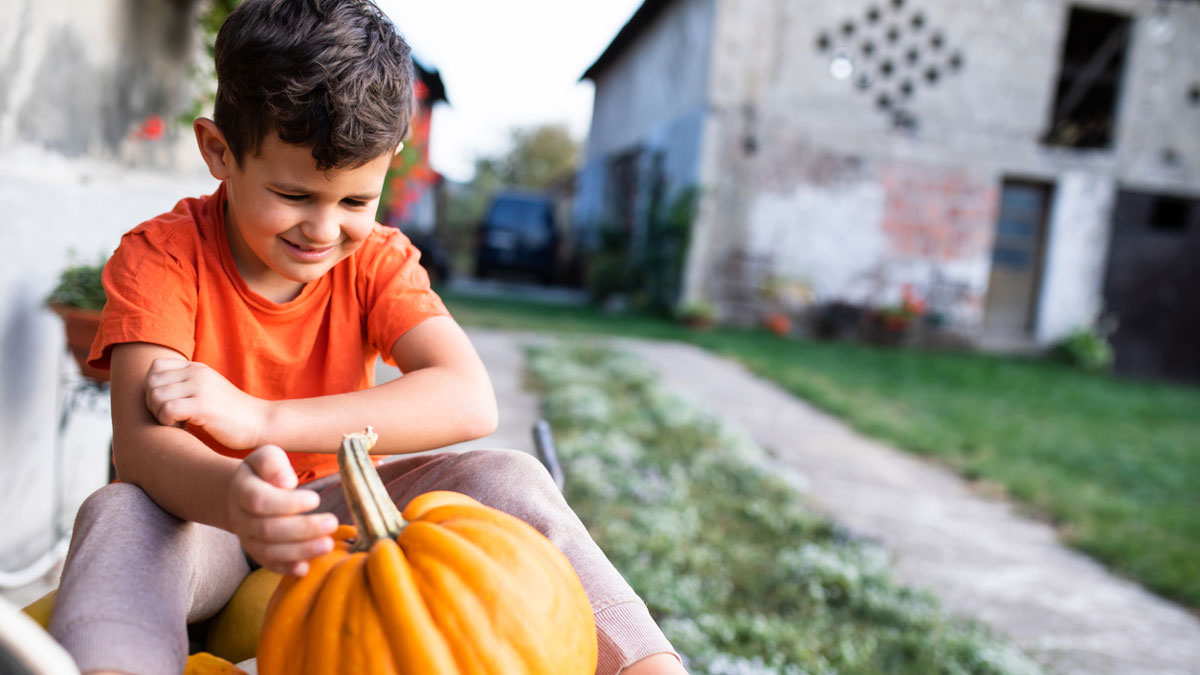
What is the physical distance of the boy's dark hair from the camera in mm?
1154

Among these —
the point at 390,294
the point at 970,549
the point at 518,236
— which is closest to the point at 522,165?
the point at 518,236

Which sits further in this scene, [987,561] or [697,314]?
[697,314]

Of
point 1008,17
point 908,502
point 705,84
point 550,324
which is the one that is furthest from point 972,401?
point 1008,17

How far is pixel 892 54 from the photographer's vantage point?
10188mm

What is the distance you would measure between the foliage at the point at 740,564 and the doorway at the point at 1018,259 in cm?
792

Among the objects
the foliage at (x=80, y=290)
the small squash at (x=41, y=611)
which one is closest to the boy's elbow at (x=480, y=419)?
the small squash at (x=41, y=611)

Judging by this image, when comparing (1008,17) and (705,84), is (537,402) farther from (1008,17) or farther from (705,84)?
(1008,17)

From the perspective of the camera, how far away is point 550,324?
342 inches

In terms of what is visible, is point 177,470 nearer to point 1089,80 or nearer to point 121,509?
point 121,509

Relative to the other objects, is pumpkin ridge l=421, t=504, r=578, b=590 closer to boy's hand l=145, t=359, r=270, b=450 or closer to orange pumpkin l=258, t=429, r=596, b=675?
orange pumpkin l=258, t=429, r=596, b=675

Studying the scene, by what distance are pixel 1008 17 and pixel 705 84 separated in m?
3.84

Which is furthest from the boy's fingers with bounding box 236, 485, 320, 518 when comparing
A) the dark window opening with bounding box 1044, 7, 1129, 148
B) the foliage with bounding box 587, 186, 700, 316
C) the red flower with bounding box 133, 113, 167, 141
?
the dark window opening with bounding box 1044, 7, 1129, 148

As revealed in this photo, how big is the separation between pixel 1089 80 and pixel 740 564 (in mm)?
10904

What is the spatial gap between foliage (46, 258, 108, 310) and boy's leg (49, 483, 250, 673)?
1.17 meters
